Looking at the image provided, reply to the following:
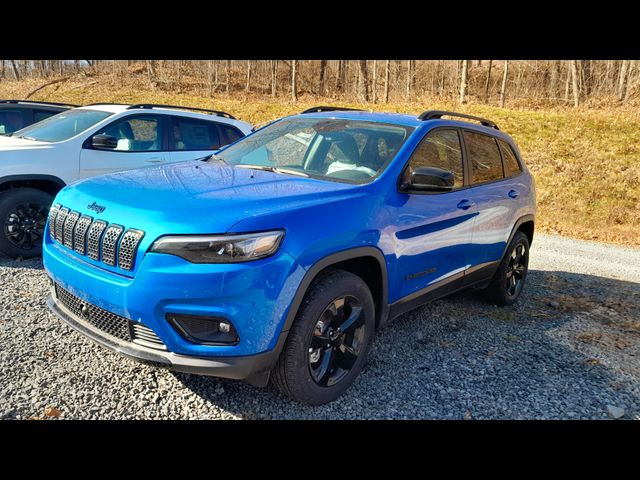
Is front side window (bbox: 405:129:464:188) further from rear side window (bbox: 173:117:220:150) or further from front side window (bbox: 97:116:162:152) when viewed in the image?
front side window (bbox: 97:116:162:152)

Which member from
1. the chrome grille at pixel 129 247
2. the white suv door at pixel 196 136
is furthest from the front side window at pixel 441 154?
the white suv door at pixel 196 136

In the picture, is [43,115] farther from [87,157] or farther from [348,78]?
[348,78]

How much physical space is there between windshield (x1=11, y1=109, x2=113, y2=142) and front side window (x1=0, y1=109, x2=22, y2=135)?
5.84 ft

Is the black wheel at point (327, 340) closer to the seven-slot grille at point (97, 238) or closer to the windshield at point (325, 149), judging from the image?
the windshield at point (325, 149)

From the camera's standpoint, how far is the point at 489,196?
4492 mm

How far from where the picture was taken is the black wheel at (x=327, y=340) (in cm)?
279

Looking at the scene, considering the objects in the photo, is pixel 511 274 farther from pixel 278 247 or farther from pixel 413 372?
pixel 278 247

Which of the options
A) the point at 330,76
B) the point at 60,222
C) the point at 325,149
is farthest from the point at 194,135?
the point at 330,76

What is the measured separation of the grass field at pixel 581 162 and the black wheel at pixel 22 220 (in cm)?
978

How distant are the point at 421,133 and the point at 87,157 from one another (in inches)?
164

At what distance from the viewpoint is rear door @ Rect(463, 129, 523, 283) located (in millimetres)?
4383

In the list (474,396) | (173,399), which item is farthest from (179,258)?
(474,396)

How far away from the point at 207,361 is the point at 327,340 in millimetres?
799
